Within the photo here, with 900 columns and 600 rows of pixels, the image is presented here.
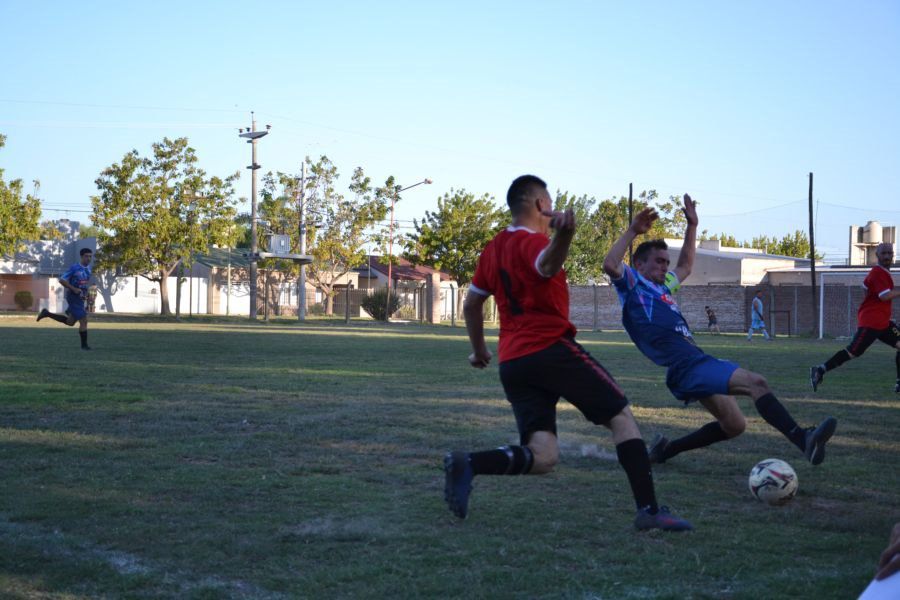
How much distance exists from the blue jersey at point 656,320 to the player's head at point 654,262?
0.05 m

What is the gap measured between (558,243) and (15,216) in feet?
173

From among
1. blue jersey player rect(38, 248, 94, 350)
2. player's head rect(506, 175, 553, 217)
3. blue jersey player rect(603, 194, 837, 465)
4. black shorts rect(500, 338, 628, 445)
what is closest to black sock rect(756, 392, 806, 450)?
blue jersey player rect(603, 194, 837, 465)

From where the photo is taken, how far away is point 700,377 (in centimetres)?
592

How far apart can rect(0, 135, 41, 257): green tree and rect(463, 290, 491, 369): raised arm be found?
50.4 metres

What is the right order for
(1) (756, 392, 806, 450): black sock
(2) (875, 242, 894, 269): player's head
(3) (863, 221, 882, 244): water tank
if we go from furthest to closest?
(3) (863, 221, 882, 244): water tank, (2) (875, 242, 894, 269): player's head, (1) (756, 392, 806, 450): black sock

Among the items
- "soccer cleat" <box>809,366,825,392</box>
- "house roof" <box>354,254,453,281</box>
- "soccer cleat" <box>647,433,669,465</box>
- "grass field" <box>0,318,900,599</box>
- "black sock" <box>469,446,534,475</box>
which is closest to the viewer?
"grass field" <box>0,318,900,599</box>

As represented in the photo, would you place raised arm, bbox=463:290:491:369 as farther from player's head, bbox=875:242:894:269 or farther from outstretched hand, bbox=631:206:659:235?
player's head, bbox=875:242:894:269

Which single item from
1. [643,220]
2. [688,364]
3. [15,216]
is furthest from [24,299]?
[643,220]

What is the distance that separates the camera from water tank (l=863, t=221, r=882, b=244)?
59.2m

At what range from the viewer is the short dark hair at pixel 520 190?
478 cm

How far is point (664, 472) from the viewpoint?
21.5ft

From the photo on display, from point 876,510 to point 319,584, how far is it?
3.38 meters

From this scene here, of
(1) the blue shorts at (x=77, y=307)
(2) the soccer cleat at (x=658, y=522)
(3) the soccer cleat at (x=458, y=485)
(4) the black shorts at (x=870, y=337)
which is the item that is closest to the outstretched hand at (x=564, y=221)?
(3) the soccer cleat at (x=458, y=485)

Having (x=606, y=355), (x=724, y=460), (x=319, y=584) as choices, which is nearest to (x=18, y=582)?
(x=319, y=584)
